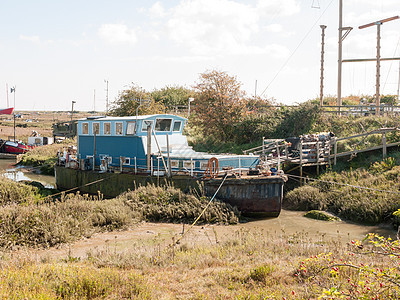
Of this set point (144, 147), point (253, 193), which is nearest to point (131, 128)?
point (144, 147)

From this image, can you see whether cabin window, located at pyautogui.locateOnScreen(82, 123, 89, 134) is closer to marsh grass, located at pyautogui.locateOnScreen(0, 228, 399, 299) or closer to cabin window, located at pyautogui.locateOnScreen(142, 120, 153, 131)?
cabin window, located at pyautogui.locateOnScreen(142, 120, 153, 131)

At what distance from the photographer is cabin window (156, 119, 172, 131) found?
19531mm

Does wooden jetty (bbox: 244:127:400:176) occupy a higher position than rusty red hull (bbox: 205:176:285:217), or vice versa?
wooden jetty (bbox: 244:127:400:176)

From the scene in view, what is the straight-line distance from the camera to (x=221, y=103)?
28.8 meters

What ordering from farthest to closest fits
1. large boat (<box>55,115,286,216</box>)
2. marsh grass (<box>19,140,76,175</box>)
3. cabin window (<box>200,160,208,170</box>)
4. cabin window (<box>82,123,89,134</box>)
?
1. marsh grass (<box>19,140,76,175</box>)
2. cabin window (<box>82,123,89,134</box>)
3. cabin window (<box>200,160,208,170</box>)
4. large boat (<box>55,115,286,216</box>)

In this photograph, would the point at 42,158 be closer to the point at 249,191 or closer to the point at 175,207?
the point at 175,207

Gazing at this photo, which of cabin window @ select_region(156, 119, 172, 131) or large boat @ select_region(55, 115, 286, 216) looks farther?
cabin window @ select_region(156, 119, 172, 131)

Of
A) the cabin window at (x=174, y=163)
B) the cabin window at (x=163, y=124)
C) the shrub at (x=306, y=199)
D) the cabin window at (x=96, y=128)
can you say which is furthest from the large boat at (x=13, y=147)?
the shrub at (x=306, y=199)

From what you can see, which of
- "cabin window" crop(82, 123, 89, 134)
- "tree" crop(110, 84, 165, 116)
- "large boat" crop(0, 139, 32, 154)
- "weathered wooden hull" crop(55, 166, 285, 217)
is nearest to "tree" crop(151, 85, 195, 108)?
"tree" crop(110, 84, 165, 116)

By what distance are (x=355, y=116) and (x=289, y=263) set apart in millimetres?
22430

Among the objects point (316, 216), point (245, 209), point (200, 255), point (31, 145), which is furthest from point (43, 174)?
point (200, 255)

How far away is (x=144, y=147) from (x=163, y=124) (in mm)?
1800

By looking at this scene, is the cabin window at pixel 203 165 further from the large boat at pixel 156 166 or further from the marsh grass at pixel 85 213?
the marsh grass at pixel 85 213

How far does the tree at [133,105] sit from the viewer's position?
3575 cm
